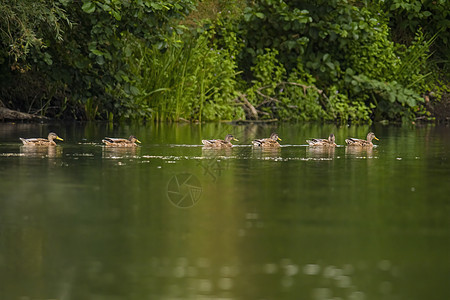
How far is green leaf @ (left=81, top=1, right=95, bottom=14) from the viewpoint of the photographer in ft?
61.0

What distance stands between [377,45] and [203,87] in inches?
210

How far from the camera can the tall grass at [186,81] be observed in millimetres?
26031

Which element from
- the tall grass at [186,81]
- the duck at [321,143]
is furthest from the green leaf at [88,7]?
the tall grass at [186,81]

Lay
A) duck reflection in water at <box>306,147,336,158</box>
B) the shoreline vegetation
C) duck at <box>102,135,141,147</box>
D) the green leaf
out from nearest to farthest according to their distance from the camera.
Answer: duck reflection in water at <box>306,147,336,158</box> < duck at <box>102,135,141,147</box> < the green leaf < the shoreline vegetation

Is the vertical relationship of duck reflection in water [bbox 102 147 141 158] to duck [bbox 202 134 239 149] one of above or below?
below

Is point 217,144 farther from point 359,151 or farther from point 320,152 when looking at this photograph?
point 359,151

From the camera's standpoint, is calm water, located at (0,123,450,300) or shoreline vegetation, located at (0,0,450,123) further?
shoreline vegetation, located at (0,0,450,123)

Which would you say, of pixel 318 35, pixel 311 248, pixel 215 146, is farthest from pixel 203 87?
pixel 311 248

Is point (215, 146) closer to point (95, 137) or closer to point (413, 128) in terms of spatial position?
point (95, 137)

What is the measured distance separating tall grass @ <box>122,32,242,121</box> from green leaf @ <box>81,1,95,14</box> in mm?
6394

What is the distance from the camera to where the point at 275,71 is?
29438 mm

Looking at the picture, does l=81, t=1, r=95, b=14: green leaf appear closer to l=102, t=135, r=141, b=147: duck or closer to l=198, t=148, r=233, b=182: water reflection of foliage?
l=102, t=135, r=141, b=147: duck

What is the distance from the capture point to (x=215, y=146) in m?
15.8

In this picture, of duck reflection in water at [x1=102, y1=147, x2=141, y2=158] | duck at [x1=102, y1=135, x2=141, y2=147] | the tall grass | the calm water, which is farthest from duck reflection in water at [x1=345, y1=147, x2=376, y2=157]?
the tall grass
